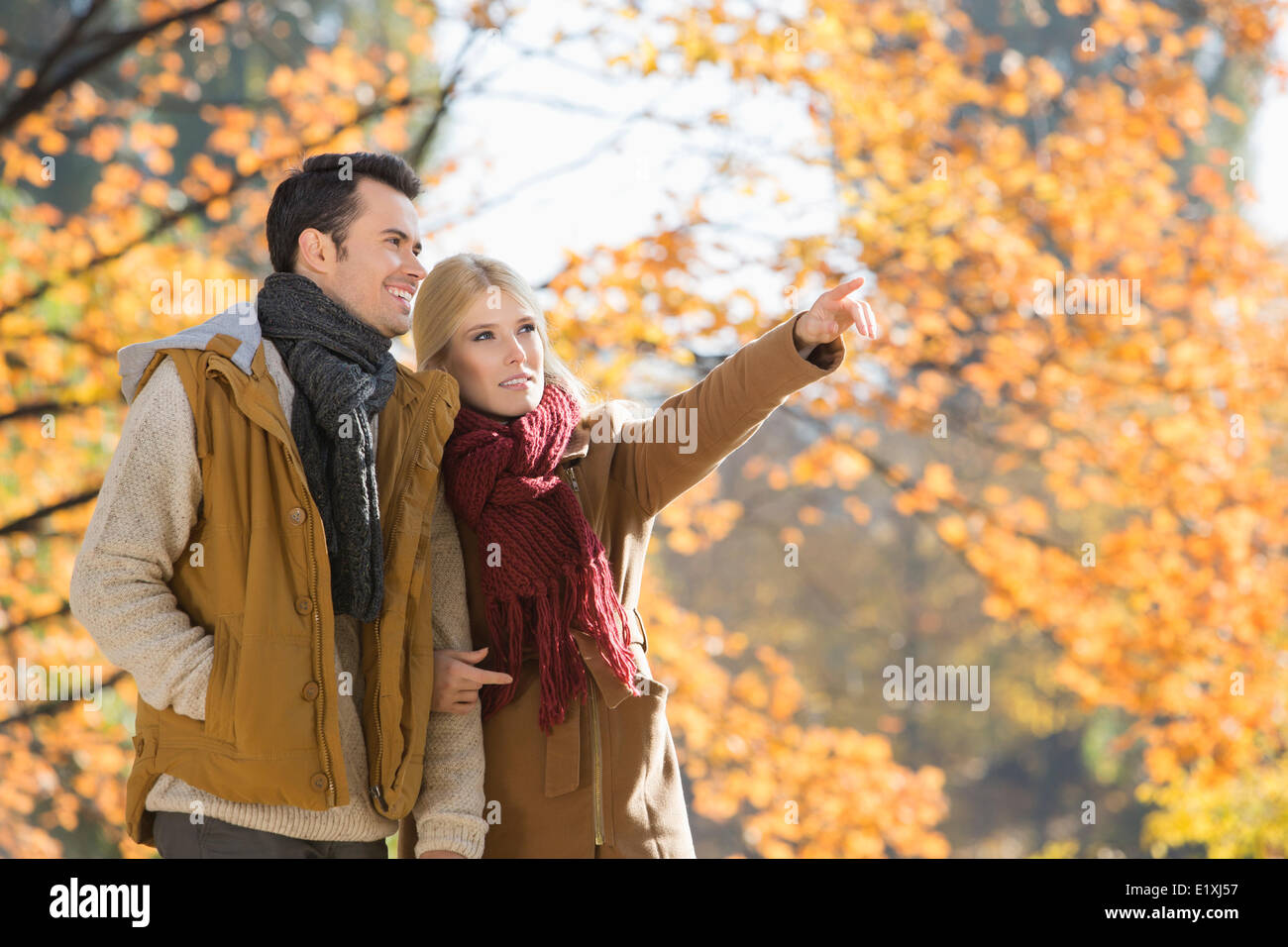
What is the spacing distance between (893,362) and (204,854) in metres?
4.68

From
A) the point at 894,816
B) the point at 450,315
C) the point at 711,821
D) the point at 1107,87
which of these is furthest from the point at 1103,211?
the point at 711,821

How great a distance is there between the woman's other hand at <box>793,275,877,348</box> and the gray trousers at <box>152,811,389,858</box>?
1220 millimetres

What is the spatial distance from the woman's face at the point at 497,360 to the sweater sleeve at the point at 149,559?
59 centimetres

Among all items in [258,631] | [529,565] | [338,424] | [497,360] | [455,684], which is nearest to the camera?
[258,631]

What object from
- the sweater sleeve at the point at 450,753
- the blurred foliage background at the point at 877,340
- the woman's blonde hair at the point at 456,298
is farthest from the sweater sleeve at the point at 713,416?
the blurred foliage background at the point at 877,340

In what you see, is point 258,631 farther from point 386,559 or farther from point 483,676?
point 483,676

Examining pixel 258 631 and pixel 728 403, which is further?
pixel 728 403

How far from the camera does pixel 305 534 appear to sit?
1.77 meters

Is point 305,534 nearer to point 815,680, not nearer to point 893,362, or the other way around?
point 893,362

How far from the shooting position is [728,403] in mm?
2229

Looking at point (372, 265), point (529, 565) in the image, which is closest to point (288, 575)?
point (529, 565)

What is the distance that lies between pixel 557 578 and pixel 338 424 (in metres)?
0.50

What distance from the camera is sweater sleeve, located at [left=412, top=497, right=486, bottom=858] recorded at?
1926 millimetres
